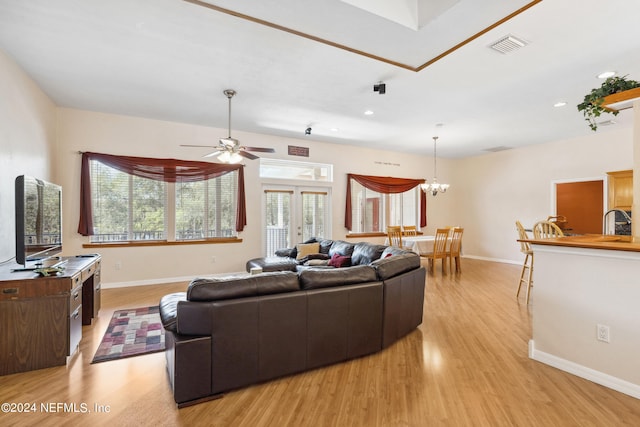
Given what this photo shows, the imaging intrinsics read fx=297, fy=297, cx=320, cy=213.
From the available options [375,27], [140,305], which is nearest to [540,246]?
[375,27]

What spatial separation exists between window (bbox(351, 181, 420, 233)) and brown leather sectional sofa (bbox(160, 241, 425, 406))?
192 inches

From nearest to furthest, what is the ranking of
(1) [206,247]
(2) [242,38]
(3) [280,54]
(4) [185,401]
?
(4) [185,401], (2) [242,38], (3) [280,54], (1) [206,247]

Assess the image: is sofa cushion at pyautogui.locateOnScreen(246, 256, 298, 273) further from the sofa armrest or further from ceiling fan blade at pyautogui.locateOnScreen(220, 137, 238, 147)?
the sofa armrest

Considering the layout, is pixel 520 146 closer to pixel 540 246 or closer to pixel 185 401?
pixel 540 246

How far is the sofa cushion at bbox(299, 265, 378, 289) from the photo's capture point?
8.18 ft

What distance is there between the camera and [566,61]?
3285 mm

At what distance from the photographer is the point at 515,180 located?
7777mm

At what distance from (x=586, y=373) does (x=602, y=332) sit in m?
0.36

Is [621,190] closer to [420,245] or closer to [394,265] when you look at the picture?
[420,245]

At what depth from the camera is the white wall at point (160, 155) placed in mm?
4926

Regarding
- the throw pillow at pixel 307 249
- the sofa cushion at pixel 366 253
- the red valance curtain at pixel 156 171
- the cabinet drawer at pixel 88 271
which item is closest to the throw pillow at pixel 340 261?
the sofa cushion at pixel 366 253

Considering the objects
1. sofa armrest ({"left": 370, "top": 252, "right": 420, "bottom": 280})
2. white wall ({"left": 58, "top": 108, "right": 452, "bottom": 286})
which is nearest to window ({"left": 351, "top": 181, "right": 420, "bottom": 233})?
white wall ({"left": 58, "top": 108, "right": 452, "bottom": 286})

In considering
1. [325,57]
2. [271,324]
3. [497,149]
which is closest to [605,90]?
[325,57]

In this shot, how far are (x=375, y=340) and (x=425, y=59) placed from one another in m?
2.64
